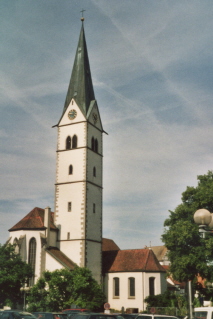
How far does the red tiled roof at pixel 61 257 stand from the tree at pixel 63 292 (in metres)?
2.38

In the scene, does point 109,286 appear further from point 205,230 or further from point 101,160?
point 205,230

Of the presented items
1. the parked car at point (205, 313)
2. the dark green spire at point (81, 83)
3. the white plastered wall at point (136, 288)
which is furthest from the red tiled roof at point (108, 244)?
the parked car at point (205, 313)

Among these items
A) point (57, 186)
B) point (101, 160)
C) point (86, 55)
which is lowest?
point (57, 186)

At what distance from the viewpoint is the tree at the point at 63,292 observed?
3431 centimetres

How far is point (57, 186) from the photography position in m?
45.2

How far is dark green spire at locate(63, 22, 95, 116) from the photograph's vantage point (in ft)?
157

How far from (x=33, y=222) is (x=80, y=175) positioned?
7.46m

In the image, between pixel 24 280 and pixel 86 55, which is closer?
pixel 24 280

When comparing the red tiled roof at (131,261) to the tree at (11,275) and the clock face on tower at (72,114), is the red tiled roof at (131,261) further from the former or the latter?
the clock face on tower at (72,114)

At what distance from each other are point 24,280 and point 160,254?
62864 millimetres

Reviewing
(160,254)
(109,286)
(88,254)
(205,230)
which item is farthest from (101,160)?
(160,254)

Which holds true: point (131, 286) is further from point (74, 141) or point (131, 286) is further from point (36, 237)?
point (74, 141)

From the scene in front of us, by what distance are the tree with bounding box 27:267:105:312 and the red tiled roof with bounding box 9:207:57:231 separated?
22.7ft

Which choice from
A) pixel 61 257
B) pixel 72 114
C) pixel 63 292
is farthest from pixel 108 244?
pixel 63 292
